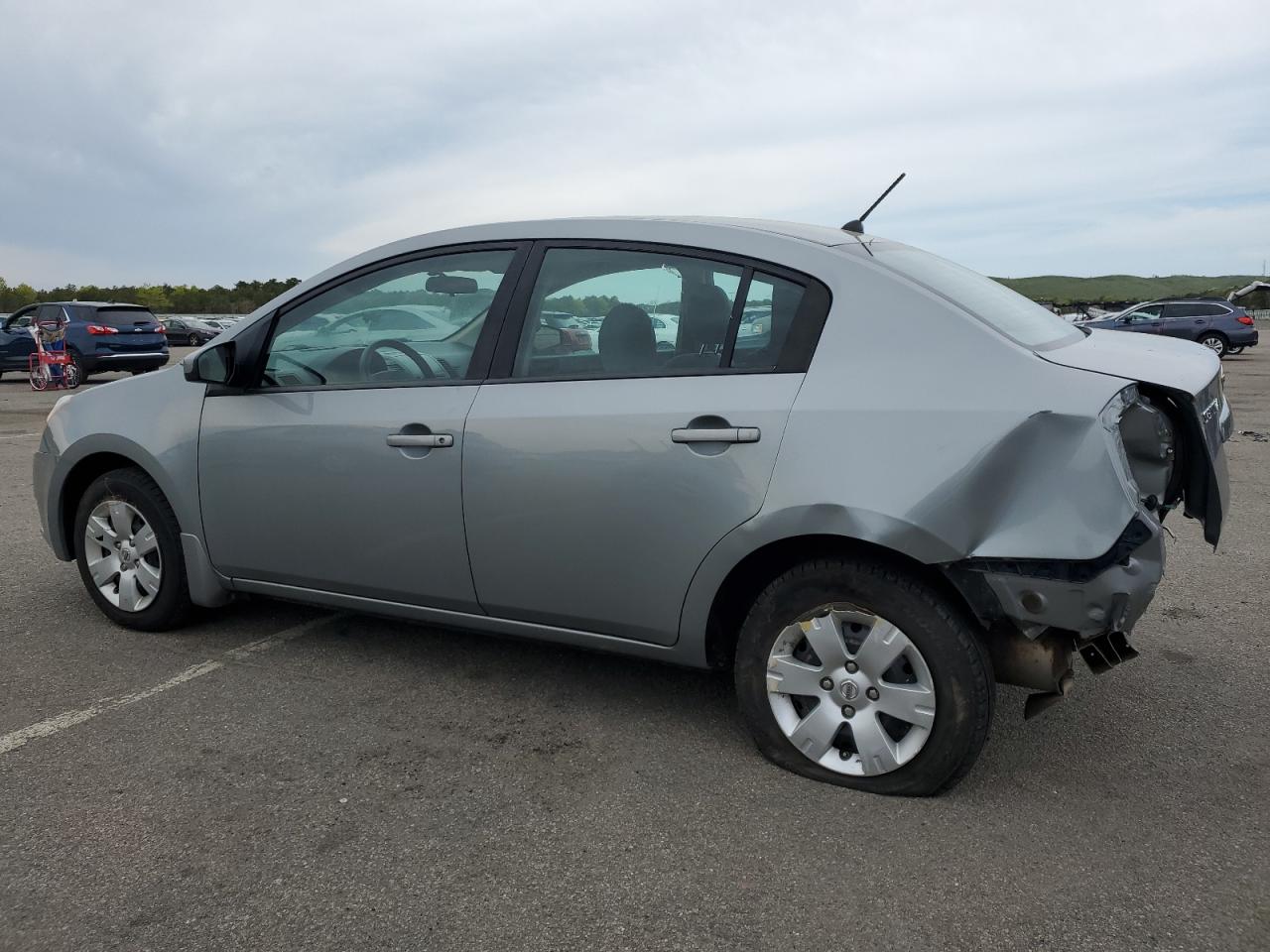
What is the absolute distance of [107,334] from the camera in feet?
61.8

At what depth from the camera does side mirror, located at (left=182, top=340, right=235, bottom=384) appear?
3838 millimetres

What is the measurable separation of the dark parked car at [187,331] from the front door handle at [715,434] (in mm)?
47863

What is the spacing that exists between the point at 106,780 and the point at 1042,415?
282 centimetres

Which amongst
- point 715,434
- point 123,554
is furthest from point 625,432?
point 123,554

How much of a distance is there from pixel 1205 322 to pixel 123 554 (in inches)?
1123

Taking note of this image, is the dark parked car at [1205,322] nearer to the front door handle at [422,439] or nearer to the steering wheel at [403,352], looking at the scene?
the steering wheel at [403,352]

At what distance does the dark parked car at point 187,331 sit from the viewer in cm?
4669

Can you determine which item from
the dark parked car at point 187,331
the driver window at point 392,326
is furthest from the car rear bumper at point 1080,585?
the dark parked car at point 187,331

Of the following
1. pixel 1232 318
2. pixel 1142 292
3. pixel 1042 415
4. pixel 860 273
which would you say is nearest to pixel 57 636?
pixel 860 273

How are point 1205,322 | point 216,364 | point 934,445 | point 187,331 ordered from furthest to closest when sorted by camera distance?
point 187,331
point 1205,322
point 216,364
point 934,445

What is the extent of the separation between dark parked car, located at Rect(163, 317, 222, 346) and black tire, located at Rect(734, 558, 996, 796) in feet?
158

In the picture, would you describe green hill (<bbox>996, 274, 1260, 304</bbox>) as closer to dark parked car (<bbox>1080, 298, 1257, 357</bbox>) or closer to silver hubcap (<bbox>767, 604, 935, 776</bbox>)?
dark parked car (<bbox>1080, 298, 1257, 357</bbox>)

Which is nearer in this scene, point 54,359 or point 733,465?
point 733,465

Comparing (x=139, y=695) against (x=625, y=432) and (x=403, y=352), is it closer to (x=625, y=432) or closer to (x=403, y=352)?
(x=403, y=352)
